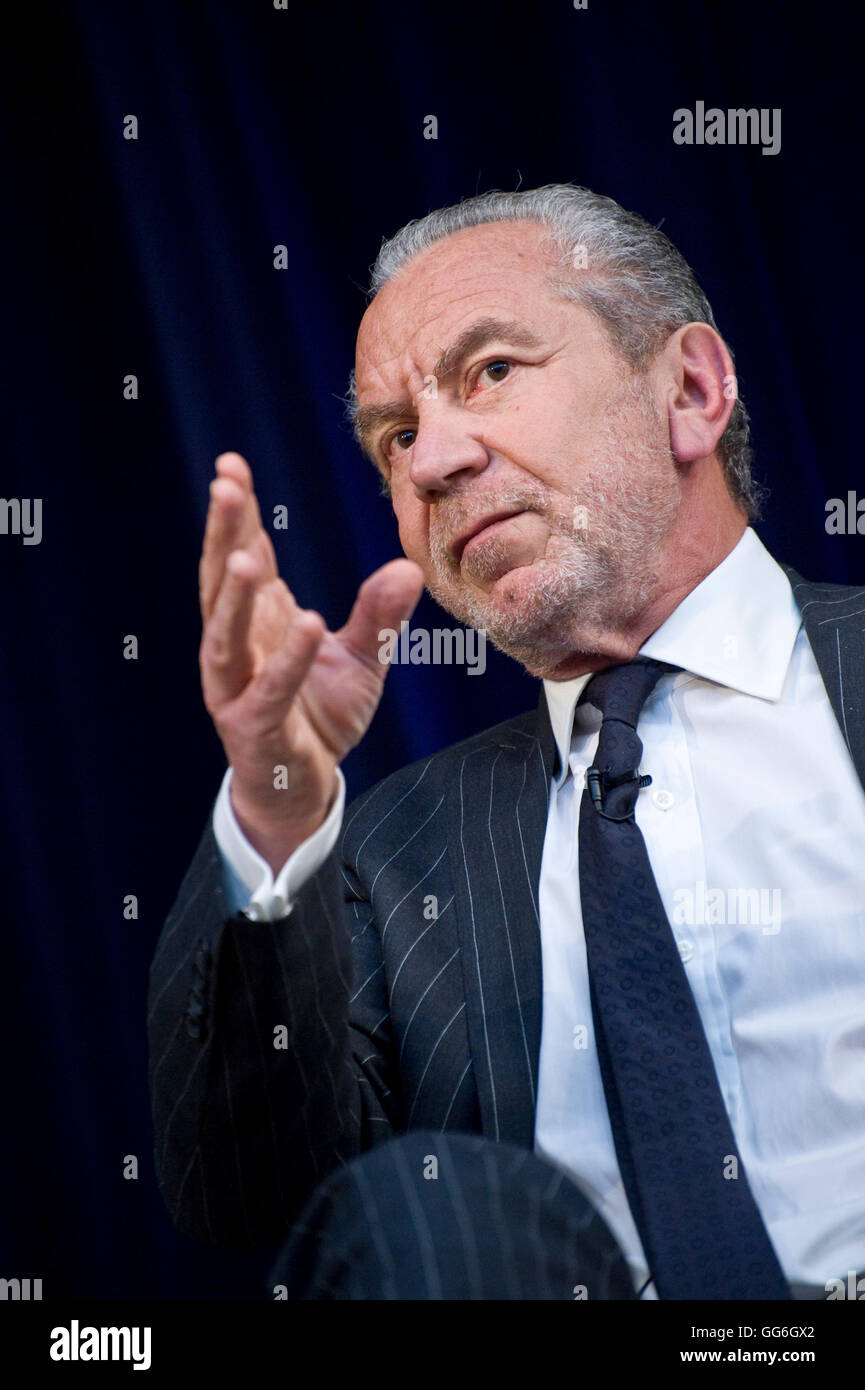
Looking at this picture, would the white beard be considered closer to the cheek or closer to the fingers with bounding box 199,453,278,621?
the cheek

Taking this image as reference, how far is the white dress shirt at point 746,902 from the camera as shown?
4.03 ft

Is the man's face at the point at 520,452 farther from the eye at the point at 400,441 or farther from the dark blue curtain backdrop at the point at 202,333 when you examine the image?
the dark blue curtain backdrop at the point at 202,333

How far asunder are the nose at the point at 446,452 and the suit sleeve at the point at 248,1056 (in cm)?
52

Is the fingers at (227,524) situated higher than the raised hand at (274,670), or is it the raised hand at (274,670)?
the fingers at (227,524)

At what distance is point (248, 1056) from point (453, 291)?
95 cm

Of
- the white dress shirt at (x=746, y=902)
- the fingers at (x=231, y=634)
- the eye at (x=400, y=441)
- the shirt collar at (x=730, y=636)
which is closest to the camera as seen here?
the fingers at (x=231, y=634)

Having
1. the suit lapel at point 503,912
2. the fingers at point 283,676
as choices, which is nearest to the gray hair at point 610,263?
the suit lapel at point 503,912

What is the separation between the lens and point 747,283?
198 cm

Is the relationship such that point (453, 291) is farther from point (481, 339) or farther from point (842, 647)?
point (842, 647)

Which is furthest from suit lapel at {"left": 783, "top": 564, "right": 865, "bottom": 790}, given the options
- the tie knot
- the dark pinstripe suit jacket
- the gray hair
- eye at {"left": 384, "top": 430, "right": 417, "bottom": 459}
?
eye at {"left": 384, "top": 430, "right": 417, "bottom": 459}

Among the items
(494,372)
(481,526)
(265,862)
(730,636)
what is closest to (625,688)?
(730,636)

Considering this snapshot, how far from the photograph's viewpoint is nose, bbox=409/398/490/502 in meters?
1.51
